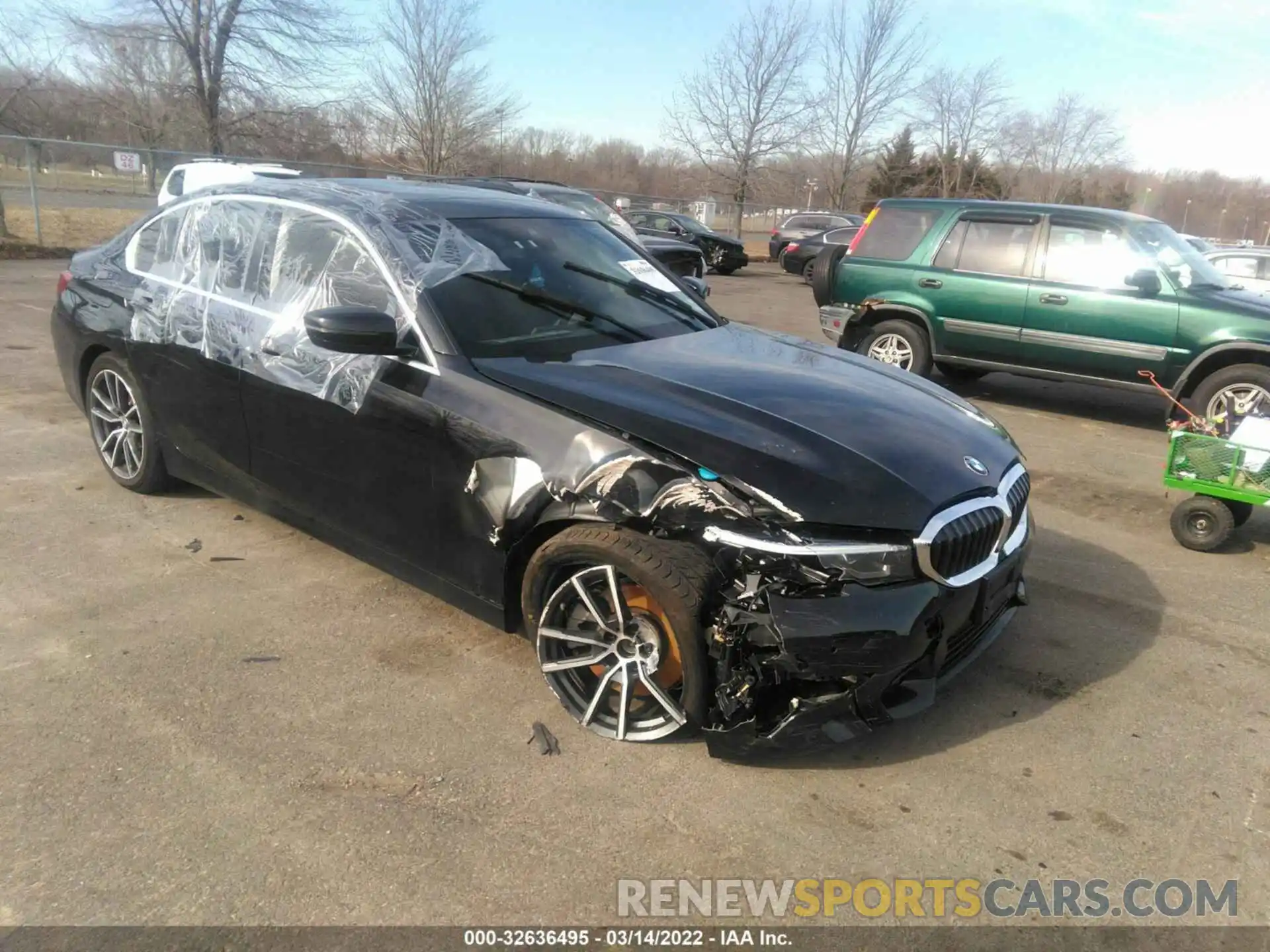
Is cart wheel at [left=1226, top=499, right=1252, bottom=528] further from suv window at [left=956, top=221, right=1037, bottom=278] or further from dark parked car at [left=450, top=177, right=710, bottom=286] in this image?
dark parked car at [left=450, top=177, right=710, bottom=286]

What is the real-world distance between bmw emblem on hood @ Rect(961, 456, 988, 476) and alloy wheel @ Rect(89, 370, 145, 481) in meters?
4.08

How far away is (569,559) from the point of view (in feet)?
9.76

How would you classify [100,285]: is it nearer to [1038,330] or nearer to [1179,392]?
[1038,330]

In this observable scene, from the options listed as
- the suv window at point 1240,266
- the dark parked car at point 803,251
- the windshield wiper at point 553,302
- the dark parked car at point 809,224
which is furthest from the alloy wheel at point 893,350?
A: the dark parked car at point 809,224

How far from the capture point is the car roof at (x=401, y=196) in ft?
12.8

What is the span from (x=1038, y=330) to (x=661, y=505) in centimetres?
625

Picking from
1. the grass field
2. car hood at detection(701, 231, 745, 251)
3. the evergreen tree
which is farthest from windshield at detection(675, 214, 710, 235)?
the evergreen tree

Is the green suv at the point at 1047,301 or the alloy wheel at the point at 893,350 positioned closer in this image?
the green suv at the point at 1047,301

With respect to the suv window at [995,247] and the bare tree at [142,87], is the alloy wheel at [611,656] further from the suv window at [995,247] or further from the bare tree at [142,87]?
the bare tree at [142,87]

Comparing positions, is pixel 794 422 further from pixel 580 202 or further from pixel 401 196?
pixel 580 202

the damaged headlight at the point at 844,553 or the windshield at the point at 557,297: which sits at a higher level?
the windshield at the point at 557,297

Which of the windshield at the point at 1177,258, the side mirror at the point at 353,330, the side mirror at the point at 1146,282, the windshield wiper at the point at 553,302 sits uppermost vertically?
the windshield at the point at 1177,258

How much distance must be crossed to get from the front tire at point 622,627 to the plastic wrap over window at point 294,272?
99 centimetres

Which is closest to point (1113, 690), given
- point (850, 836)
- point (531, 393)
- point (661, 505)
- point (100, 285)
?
point (850, 836)
